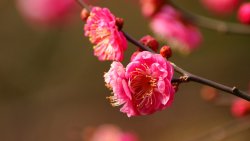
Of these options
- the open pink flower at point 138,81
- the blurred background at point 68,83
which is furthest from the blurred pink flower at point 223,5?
the blurred background at point 68,83

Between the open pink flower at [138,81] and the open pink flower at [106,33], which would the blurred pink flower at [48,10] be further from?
the open pink flower at [138,81]

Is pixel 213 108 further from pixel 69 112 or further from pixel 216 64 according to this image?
pixel 69 112

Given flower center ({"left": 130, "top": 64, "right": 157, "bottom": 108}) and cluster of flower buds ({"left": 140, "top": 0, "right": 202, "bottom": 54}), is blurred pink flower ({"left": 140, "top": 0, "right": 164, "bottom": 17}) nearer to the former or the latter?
cluster of flower buds ({"left": 140, "top": 0, "right": 202, "bottom": 54})

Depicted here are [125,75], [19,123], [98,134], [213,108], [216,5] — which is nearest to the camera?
[125,75]

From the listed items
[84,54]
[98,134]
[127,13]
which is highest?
[127,13]

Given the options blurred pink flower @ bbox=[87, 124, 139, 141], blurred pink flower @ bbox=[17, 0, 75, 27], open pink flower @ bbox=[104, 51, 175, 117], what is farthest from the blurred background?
open pink flower @ bbox=[104, 51, 175, 117]

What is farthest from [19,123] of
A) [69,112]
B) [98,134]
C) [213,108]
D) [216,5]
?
[216,5]
